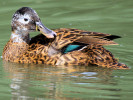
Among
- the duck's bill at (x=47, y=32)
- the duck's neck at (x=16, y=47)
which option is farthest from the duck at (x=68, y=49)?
the duck's neck at (x=16, y=47)

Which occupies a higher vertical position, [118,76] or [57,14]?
[57,14]

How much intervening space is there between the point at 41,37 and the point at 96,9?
5188 mm

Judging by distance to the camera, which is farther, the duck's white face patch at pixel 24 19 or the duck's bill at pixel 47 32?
the duck's white face patch at pixel 24 19

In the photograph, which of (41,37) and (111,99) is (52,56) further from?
(111,99)

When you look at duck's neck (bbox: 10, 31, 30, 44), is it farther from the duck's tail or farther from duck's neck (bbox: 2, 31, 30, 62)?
the duck's tail

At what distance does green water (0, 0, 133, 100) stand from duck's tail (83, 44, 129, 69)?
21 centimetres

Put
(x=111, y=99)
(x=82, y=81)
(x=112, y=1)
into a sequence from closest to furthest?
(x=111, y=99), (x=82, y=81), (x=112, y=1)

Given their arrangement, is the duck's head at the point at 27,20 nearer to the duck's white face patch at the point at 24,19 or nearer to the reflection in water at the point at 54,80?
the duck's white face patch at the point at 24,19

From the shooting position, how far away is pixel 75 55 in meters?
9.44

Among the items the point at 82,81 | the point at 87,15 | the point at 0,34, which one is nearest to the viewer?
the point at 82,81

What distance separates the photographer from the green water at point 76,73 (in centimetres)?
722

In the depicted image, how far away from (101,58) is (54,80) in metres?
1.56

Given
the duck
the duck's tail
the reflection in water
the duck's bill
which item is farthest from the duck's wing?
the reflection in water

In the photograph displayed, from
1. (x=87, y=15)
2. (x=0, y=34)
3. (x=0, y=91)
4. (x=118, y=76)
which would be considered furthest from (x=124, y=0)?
(x=0, y=91)
